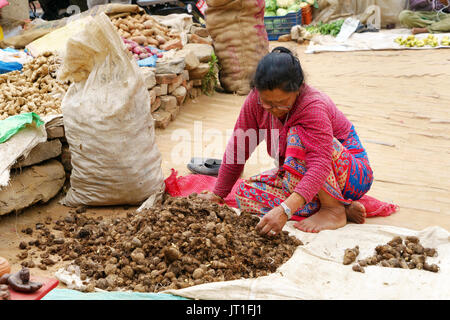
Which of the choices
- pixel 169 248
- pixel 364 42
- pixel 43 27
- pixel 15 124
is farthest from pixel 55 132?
pixel 364 42

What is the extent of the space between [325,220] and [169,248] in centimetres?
92

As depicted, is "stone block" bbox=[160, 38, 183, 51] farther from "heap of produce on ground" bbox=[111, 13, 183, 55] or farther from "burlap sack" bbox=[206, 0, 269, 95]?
"burlap sack" bbox=[206, 0, 269, 95]

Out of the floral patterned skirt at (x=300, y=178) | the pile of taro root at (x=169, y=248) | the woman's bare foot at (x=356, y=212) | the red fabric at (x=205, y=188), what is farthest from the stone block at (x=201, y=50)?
the woman's bare foot at (x=356, y=212)

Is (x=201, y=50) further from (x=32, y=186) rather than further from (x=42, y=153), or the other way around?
(x=32, y=186)

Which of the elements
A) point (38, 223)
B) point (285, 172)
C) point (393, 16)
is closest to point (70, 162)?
point (38, 223)

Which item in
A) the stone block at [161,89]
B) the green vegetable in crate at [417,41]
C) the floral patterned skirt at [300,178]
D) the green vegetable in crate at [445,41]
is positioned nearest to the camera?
the floral patterned skirt at [300,178]

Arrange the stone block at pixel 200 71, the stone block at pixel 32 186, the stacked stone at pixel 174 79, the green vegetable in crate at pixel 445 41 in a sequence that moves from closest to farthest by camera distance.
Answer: the stone block at pixel 32 186 → the stacked stone at pixel 174 79 → the stone block at pixel 200 71 → the green vegetable in crate at pixel 445 41

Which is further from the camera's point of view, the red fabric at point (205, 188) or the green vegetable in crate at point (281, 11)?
the green vegetable in crate at point (281, 11)

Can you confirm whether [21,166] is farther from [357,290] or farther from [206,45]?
[206,45]

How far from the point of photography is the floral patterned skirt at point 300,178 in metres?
2.51

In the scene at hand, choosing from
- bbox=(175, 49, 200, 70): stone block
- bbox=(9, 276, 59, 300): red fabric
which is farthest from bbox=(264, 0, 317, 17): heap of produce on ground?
bbox=(9, 276, 59, 300): red fabric

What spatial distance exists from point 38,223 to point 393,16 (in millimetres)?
8442

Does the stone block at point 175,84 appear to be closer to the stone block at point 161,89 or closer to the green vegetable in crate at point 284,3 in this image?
the stone block at point 161,89
